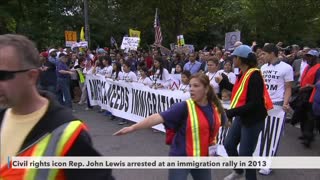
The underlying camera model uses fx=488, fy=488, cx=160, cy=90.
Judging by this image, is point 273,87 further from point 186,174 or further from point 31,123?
point 31,123

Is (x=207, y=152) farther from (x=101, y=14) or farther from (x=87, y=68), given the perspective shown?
(x=101, y=14)

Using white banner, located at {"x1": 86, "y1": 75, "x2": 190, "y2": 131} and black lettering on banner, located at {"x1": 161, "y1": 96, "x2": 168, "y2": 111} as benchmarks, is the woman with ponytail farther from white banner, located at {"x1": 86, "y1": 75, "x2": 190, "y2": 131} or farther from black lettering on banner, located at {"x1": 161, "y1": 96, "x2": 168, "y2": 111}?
black lettering on banner, located at {"x1": 161, "y1": 96, "x2": 168, "y2": 111}

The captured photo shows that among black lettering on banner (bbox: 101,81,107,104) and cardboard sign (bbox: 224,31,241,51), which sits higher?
cardboard sign (bbox: 224,31,241,51)

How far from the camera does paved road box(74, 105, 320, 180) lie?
6.53 meters

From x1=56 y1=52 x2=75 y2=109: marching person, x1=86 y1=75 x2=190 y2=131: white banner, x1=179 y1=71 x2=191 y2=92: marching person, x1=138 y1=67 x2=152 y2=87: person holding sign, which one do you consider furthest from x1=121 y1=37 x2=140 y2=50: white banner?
x1=179 y1=71 x2=191 y2=92: marching person

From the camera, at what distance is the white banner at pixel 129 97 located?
368 inches

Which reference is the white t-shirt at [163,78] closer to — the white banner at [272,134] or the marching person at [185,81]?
the marching person at [185,81]

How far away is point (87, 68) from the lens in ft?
49.0

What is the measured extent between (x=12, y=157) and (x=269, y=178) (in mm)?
4875

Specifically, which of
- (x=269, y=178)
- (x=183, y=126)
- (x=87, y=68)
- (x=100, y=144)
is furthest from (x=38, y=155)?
(x=87, y=68)

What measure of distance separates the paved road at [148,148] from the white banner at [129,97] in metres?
0.43

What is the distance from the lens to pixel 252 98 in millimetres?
5438

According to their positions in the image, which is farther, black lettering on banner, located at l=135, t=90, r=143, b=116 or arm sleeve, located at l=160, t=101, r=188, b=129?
black lettering on banner, located at l=135, t=90, r=143, b=116

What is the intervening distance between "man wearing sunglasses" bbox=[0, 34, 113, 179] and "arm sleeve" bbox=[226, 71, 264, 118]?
345cm
